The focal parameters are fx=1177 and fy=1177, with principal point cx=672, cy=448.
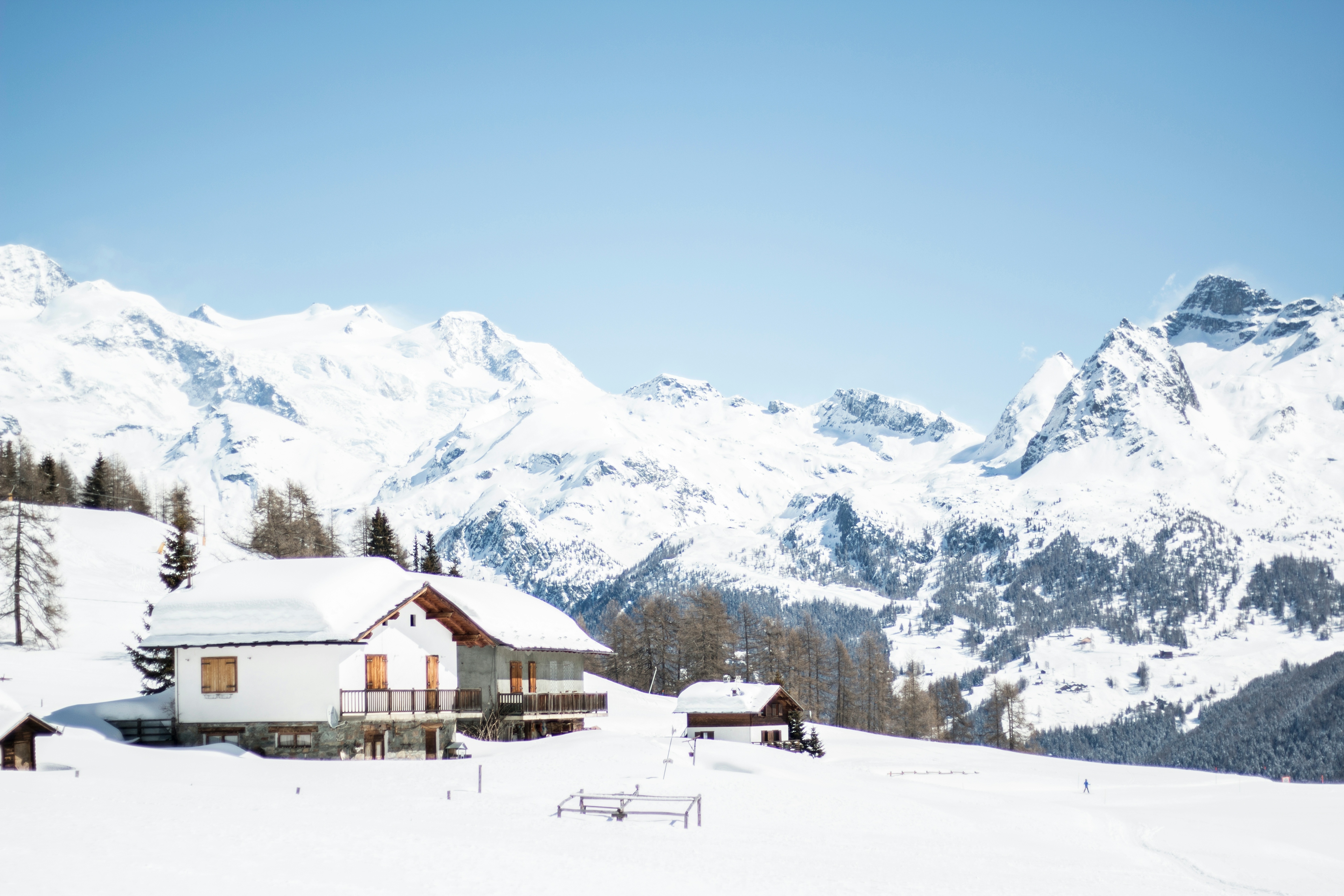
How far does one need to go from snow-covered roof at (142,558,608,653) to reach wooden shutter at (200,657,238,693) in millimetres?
798

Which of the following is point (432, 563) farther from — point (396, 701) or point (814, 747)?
point (396, 701)

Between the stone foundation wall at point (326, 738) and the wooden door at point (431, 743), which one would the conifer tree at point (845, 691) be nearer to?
the wooden door at point (431, 743)

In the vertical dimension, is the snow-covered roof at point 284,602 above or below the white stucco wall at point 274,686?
above

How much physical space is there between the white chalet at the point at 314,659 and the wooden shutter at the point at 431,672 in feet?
0.24

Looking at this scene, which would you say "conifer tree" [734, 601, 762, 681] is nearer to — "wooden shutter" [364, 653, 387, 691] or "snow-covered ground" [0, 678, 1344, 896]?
A: "snow-covered ground" [0, 678, 1344, 896]

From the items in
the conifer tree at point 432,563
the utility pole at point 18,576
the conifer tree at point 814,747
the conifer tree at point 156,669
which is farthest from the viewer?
the conifer tree at point 432,563

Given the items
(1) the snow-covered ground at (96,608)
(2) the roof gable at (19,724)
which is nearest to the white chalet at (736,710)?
(1) the snow-covered ground at (96,608)

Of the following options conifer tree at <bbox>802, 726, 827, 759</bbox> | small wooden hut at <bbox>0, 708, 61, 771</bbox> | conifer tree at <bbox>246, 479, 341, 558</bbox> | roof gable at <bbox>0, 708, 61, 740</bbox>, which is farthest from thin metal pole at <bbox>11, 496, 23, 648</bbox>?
conifer tree at <bbox>802, 726, 827, 759</bbox>

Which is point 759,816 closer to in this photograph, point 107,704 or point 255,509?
point 107,704

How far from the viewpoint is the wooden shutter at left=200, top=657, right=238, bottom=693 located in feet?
153

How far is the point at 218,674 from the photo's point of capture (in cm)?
4691

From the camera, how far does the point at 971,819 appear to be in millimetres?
45125

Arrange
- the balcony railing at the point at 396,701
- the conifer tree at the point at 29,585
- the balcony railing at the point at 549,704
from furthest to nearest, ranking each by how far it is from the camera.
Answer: the conifer tree at the point at 29,585, the balcony railing at the point at 549,704, the balcony railing at the point at 396,701

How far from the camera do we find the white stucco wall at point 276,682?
46.0 m
